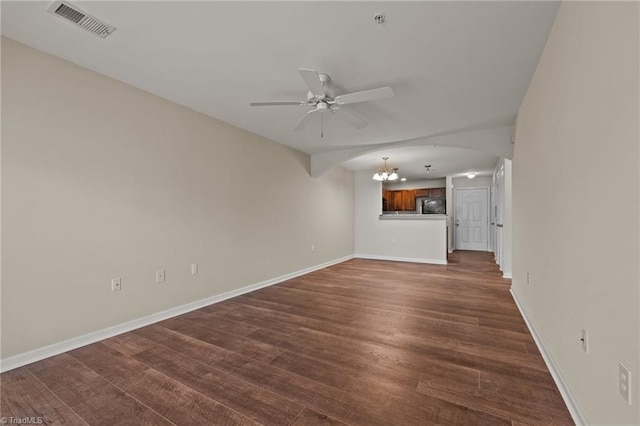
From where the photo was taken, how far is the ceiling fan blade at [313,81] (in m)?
2.07

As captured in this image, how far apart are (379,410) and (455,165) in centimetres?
646

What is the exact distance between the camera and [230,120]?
369cm

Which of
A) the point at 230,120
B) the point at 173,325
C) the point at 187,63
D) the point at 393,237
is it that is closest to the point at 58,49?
the point at 187,63

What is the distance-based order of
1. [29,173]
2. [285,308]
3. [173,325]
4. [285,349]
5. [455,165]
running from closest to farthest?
[29,173] → [285,349] → [173,325] → [285,308] → [455,165]

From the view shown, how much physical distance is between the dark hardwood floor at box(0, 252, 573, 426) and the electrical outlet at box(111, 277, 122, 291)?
443 mm

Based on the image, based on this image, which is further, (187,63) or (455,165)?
(455,165)

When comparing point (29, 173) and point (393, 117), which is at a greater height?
point (393, 117)

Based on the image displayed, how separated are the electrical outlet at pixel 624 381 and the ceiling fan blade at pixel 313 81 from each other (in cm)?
226

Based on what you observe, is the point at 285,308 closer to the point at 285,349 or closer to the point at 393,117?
the point at 285,349

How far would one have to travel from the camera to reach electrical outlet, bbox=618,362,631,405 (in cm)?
99

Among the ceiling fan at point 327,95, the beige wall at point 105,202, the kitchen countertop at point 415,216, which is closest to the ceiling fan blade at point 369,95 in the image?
the ceiling fan at point 327,95

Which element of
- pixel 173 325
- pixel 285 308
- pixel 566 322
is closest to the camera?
pixel 566 322

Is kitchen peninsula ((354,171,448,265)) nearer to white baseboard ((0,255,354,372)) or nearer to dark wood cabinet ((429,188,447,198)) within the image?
dark wood cabinet ((429,188,447,198))

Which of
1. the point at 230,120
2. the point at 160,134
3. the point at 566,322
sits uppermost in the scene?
the point at 230,120
